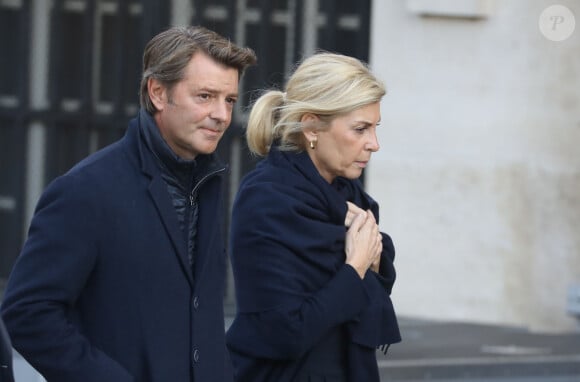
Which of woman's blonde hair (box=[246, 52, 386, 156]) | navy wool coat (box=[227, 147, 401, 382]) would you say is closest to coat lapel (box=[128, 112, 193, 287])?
navy wool coat (box=[227, 147, 401, 382])

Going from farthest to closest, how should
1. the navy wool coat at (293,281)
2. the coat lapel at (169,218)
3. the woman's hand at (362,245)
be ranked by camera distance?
the woman's hand at (362,245), the navy wool coat at (293,281), the coat lapel at (169,218)

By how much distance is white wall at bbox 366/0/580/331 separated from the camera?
958cm

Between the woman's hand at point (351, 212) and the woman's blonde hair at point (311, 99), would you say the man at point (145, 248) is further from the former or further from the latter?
the woman's hand at point (351, 212)

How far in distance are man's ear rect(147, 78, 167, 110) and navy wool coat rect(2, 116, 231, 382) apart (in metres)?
0.07

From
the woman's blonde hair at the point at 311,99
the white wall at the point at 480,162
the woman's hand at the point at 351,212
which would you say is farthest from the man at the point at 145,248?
the white wall at the point at 480,162

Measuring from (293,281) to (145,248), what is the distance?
0.78 metres

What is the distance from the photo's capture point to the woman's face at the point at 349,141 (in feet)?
12.6

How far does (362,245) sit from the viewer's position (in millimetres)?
3912

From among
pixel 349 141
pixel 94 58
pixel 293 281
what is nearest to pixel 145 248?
pixel 293 281

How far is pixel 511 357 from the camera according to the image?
8289 mm

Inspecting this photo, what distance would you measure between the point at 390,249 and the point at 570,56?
19.5ft

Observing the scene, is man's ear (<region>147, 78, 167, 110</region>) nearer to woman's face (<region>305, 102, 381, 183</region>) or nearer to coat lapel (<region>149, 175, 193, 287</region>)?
coat lapel (<region>149, 175, 193, 287</region>)

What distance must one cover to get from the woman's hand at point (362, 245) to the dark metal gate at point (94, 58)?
5589mm

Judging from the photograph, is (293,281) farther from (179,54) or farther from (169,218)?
(179,54)
